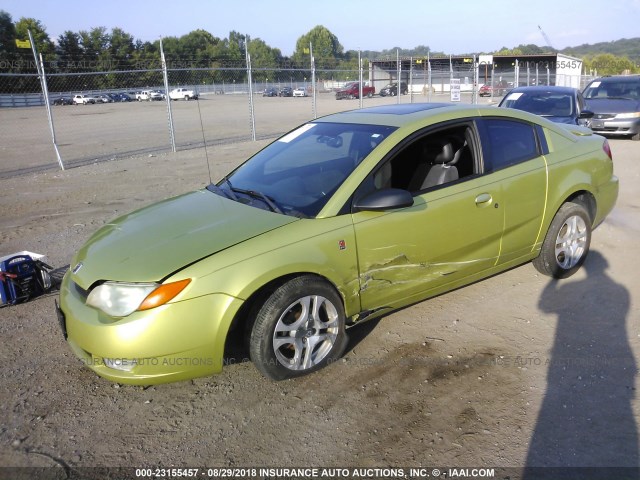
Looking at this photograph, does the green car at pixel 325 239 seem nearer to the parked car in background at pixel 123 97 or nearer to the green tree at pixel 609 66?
A: the parked car in background at pixel 123 97

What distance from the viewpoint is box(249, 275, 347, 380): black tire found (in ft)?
10.2

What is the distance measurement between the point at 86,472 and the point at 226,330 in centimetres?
97

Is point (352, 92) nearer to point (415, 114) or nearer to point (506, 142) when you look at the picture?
point (506, 142)

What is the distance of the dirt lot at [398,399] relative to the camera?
8.92 feet

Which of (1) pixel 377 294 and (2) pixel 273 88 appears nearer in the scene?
(1) pixel 377 294

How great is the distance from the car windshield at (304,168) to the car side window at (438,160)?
358 millimetres

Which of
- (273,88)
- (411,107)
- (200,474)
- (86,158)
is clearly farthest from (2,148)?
(273,88)

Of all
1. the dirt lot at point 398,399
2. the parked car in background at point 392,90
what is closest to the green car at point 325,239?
the dirt lot at point 398,399

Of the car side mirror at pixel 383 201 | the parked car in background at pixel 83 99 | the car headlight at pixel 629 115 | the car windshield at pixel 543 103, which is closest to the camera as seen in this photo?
the car side mirror at pixel 383 201

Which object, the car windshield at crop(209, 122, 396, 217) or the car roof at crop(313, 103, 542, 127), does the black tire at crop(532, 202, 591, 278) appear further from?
the car windshield at crop(209, 122, 396, 217)

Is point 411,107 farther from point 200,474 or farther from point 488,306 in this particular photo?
point 200,474

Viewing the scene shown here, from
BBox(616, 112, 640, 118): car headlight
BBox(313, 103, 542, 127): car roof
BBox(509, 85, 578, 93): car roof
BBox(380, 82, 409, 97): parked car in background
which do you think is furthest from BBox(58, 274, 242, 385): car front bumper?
BBox(380, 82, 409, 97): parked car in background

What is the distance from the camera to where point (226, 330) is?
9.83 feet

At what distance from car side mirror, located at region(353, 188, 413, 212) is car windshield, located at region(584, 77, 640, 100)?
13370mm
